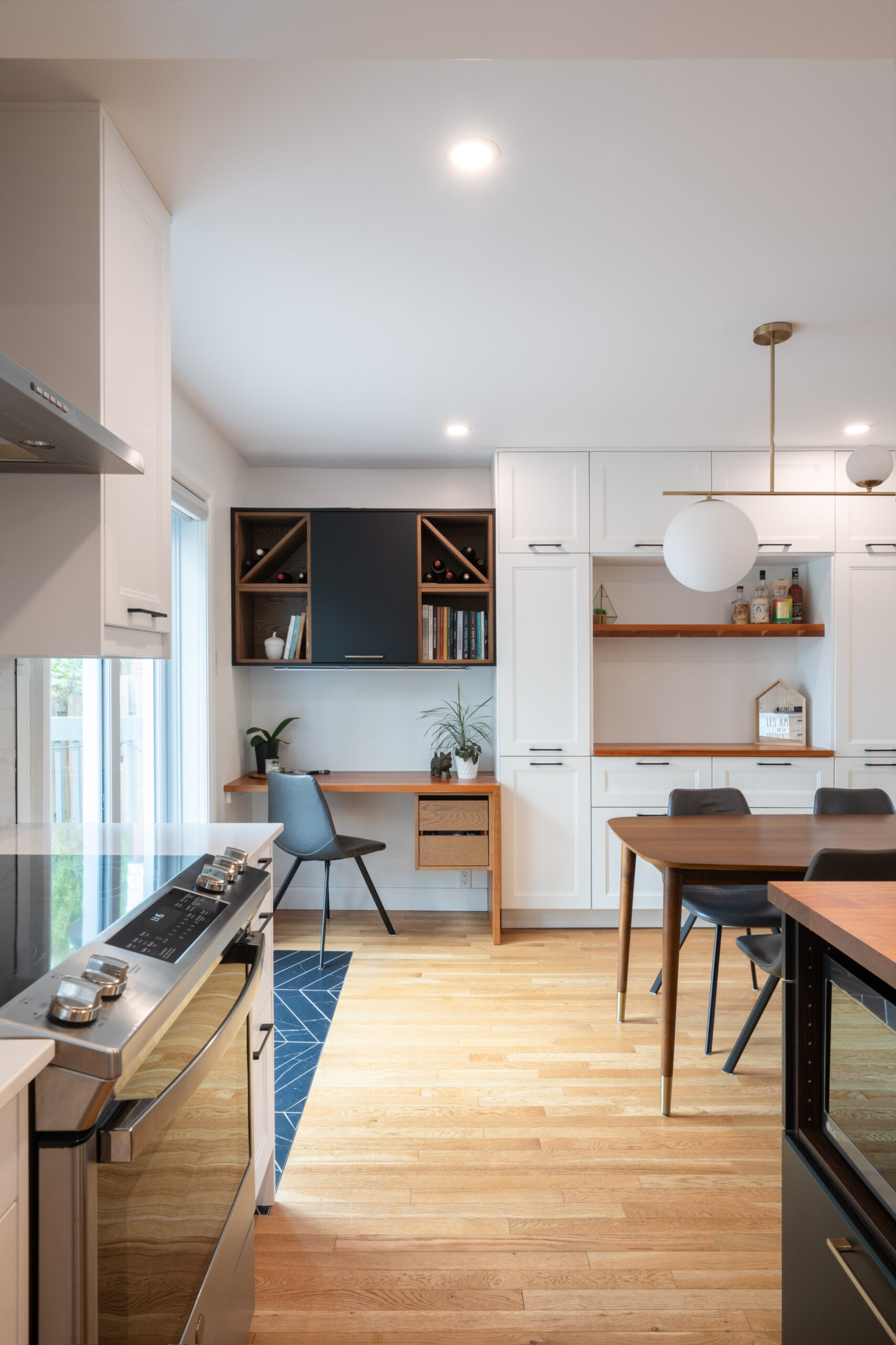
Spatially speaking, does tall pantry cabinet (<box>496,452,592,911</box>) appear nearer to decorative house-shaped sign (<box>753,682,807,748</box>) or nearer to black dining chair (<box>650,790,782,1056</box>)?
black dining chair (<box>650,790,782,1056</box>)

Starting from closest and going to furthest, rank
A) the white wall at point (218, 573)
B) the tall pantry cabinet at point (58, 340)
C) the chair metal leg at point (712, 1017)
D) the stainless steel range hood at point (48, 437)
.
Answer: the stainless steel range hood at point (48, 437) → the tall pantry cabinet at point (58, 340) → the chair metal leg at point (712, 1017) → the white wall at point (218, 573)

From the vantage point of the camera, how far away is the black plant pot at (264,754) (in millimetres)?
4312

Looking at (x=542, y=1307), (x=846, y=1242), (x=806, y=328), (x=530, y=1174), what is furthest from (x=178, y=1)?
(x=530, y=1174)

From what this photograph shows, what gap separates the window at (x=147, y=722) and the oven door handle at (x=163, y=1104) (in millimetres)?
1077

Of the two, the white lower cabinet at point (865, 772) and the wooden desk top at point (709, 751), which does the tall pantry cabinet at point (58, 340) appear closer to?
the wooden desk top at point (709, 751)

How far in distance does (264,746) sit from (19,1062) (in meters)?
3.56

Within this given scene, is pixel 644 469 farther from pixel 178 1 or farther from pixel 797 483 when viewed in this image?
pixel 178 1

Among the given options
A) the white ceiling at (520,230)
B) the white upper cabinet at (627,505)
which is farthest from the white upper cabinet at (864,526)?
the white upper cabinet at (627,505)

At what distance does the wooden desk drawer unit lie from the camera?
395 cm

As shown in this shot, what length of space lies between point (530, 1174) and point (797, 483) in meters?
3.44

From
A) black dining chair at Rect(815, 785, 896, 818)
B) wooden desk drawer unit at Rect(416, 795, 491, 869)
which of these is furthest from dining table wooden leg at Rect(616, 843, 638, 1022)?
wooden desk drawer unit at Rect(416, 795, 491, 869)

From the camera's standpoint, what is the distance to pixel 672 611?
449cm

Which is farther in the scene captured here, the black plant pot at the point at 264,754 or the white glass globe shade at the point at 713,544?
the black plant pot at the point at 264,754

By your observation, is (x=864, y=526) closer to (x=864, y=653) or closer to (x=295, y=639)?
(x=864, y=653)
